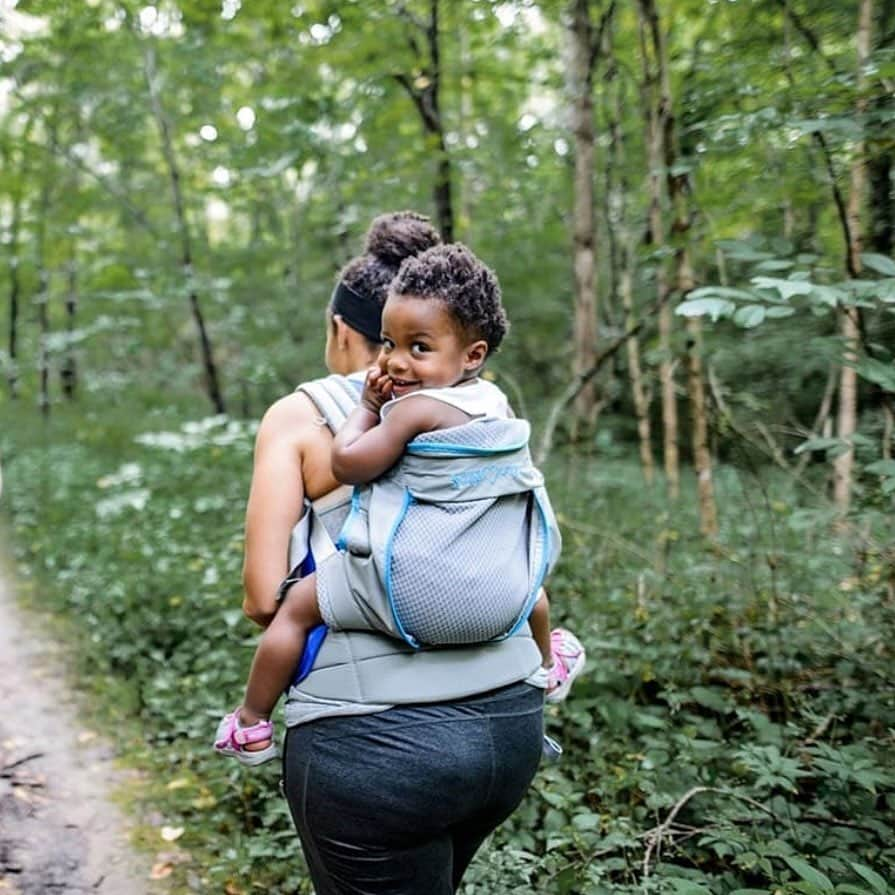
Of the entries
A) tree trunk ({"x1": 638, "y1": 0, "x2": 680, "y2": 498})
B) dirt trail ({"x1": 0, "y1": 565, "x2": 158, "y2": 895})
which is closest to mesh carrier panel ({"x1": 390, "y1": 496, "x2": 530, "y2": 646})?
dirt trail ({"x1": 0, "y1": 565, "x2": 158, "y2": 895})

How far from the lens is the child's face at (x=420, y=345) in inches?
62.8

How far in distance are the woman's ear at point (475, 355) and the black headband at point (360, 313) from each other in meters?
0.29

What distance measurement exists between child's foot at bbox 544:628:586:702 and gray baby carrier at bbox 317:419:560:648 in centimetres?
50

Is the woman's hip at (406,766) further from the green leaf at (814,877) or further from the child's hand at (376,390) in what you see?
the green leaf at (814,877)

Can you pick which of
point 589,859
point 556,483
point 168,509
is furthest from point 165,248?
point 589,859

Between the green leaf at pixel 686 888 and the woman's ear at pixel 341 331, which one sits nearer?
the woman's ear at pixel 341 331

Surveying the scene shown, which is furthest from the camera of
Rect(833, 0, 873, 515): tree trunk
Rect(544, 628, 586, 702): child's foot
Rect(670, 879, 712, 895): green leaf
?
Rect(833, 0, 873, 515): tree trunk

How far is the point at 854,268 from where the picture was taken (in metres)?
3.23

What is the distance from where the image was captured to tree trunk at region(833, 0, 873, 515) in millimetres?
2941

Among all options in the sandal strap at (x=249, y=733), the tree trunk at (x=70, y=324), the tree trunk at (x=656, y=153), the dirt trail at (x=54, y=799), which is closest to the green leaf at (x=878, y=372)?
the tree trunk at (x=656, y=153)

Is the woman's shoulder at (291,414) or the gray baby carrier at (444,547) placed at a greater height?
the woman's shoulder at (291,414)

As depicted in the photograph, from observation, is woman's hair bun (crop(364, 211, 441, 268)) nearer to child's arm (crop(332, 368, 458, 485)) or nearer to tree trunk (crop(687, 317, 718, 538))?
child's arm (crop(332, 368, 458, 485))

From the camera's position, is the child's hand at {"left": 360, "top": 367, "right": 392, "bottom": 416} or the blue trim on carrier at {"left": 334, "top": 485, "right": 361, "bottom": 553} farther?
the child's hand at {"left": 360, "top": 367, "right": 392, "bottom": 416}

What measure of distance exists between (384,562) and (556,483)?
6463 mm
